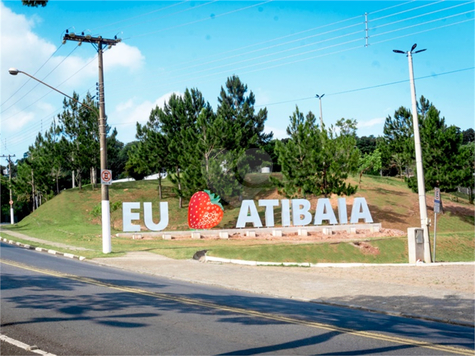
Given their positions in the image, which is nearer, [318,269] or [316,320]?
[316,320]

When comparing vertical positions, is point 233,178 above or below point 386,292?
above

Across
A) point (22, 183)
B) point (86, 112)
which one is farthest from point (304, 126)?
point (22, 183)

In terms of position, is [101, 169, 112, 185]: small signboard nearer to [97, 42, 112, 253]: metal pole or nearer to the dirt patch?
[97, 42, 112, 253]: metal pole

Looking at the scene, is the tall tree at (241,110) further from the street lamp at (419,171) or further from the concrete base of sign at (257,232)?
the street lamp at (419,171)

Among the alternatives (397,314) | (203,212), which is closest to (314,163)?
(203,212)

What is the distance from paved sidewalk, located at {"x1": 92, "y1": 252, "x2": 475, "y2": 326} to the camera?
444 inches

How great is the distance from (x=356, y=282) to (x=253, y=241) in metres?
19.1

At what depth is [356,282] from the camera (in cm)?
1495

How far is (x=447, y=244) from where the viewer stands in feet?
98.7

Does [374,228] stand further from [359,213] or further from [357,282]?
[357,282]

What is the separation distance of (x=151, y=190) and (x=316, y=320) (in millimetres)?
53773

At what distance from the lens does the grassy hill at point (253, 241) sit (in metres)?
25.9

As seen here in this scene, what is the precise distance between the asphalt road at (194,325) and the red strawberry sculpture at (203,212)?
25577 mm

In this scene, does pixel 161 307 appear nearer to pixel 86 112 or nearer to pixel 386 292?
pixel 386 292
